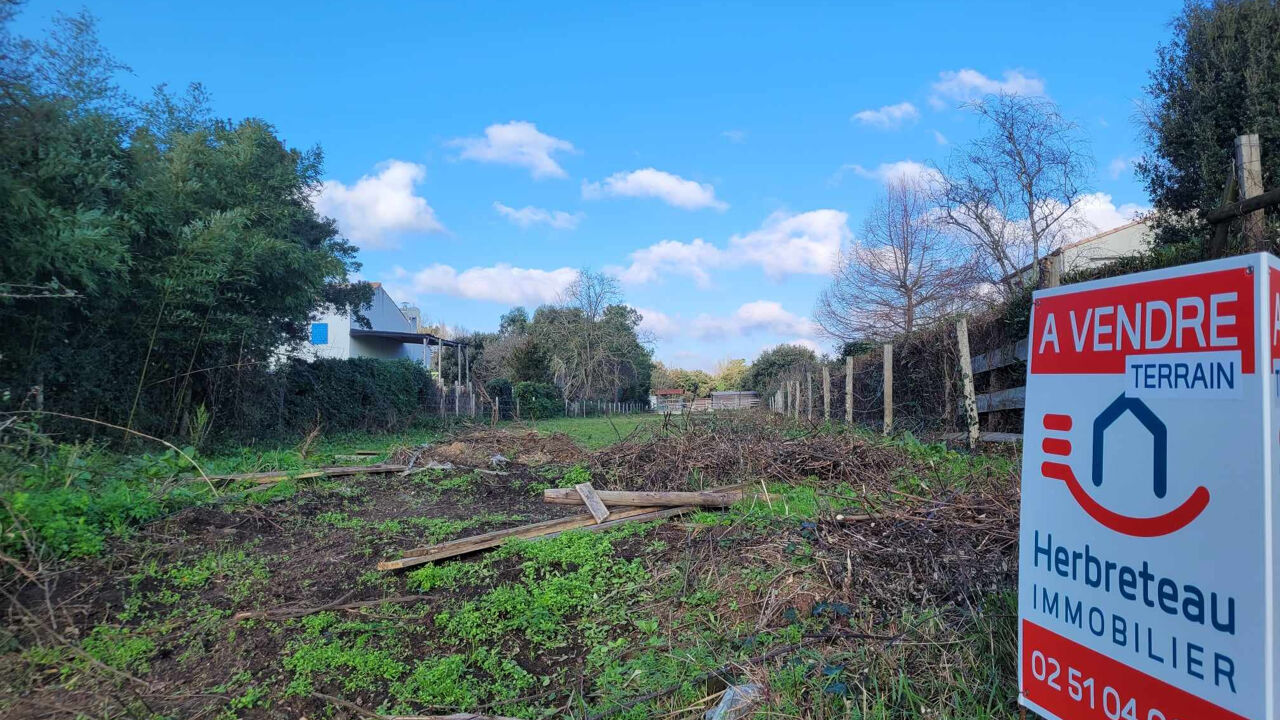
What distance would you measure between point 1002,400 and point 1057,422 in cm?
687

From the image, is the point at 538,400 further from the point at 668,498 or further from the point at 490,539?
the point at 490,539

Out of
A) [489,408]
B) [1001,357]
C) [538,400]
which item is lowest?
[489,408]

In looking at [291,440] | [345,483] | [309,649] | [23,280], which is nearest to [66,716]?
[309,649]

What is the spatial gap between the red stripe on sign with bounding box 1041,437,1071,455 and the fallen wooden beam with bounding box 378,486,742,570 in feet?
14.1

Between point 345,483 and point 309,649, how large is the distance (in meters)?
4.82

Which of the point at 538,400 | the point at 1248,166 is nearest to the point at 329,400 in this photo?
the point at 538,400

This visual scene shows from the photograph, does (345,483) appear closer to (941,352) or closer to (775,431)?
(775,431)

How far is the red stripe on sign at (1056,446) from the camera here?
1710 millimetres

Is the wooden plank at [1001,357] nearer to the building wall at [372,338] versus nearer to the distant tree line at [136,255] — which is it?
the distant tree line at [136,255]

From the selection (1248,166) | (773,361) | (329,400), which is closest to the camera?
(1248,166)

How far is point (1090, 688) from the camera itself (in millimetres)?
1633

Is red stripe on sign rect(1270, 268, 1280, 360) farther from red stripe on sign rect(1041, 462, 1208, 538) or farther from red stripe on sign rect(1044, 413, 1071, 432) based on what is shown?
red stripe on sign rect(1044, 413, 1071, 432)

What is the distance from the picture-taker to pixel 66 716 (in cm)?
315

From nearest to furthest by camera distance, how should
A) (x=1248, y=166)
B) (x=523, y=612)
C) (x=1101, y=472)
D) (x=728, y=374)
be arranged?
(x=1101, y=472) < (x=1248, y=166) < (x=523, y=612) < (x=728, y=374)
